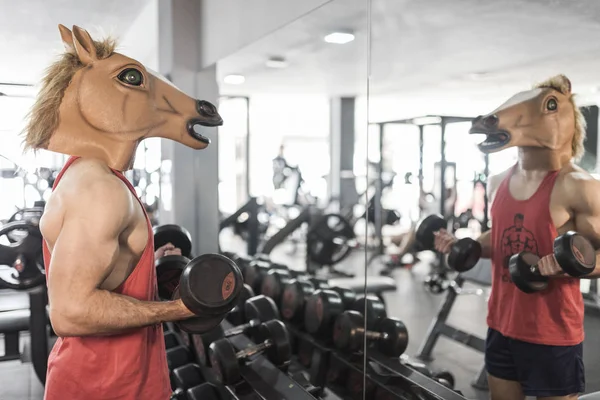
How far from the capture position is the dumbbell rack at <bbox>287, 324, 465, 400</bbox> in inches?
62.3

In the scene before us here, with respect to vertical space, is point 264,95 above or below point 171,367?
above

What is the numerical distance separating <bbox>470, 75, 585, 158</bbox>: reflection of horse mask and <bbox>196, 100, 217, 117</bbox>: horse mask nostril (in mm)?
692

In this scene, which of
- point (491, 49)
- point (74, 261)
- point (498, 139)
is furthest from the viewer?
point (491, 49)

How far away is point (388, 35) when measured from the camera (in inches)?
Result: 84.3

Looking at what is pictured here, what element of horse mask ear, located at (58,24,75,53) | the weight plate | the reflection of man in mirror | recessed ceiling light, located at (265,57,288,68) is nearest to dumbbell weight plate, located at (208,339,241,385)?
horse mask ear, located at (58,24,75,53)

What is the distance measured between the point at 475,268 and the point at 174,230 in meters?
0.91

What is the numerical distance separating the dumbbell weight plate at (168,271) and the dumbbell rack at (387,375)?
908 mm

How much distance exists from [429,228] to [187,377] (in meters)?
1.12

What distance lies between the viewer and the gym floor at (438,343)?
1226 mm

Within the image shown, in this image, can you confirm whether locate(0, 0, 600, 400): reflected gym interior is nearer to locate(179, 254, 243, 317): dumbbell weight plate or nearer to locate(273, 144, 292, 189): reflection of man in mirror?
locate(179, 254, 243, 317): dumbbell weight plate

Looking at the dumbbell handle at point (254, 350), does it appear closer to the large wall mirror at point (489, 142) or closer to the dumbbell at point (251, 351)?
the dumbbell at point (251, 351)

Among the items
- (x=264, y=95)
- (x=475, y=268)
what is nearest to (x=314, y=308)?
(x=475, y=268)

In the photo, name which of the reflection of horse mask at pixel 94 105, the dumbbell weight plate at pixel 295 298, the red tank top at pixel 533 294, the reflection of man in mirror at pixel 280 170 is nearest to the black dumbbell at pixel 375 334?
the dumbbell weight plate at pixel 295 298

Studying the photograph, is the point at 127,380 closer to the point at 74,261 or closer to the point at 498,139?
the point at 74,261
